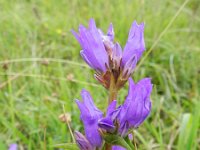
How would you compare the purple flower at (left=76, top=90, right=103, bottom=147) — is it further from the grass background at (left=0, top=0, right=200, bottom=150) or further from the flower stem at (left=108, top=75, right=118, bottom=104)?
the grass background at (left=0, top=0, right=200, bottom=150)

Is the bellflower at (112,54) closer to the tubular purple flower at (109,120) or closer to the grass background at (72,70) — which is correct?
the tubular purple flower at (109,120)

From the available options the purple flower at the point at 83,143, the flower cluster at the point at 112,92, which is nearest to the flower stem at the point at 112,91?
the flower cluster at the point at 112,92

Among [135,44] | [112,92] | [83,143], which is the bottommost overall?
[83,143]

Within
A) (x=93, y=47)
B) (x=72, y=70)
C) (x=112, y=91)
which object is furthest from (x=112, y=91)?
(x=72, y=70)

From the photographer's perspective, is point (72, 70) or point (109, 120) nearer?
point (109, 120)

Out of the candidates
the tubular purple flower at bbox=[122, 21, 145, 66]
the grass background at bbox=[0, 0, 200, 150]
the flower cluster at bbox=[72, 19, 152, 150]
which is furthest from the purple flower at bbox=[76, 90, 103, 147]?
the grass background at bbox=[0, 0, 200, 150]

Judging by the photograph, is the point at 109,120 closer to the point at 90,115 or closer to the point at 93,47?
the point at 90,115

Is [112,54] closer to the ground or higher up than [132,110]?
higher up
